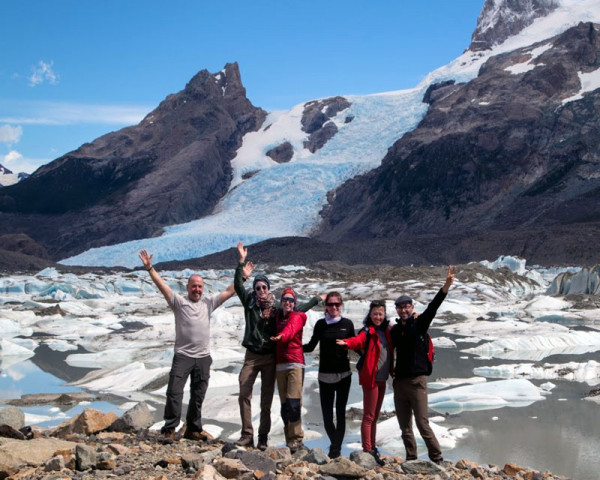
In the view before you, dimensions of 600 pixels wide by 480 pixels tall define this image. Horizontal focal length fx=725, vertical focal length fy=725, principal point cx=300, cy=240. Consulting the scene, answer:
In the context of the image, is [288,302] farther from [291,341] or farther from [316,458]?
[316,458]

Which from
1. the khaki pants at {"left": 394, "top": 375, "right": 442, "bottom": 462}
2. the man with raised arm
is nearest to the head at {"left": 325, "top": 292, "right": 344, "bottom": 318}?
the khaki pants at {"left": 394, "top": 375, "right": 442, "bottom": 462}

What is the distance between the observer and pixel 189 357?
568 centimetres

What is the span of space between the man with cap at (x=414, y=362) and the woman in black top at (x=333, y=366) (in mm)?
379

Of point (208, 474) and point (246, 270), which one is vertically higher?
point (246, 270)

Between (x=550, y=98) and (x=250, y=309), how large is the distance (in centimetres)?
7385

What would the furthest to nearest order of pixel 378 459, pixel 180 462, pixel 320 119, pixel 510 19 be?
pixel 510 19 → pixel 320 119 → pixel 378 459 → pixel 180 462

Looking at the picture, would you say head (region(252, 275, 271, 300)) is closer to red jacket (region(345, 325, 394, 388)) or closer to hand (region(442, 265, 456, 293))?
red jacket (region(345, 325, 394, 388))

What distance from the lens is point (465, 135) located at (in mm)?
72312

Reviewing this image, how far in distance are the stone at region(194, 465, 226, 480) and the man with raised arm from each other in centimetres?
144

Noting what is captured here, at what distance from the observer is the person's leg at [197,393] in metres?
5.67

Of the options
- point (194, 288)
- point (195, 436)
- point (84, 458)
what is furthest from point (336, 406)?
point (84, 458)

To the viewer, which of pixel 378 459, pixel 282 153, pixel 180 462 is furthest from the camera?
pixel 282 153

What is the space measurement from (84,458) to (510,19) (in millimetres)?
112401

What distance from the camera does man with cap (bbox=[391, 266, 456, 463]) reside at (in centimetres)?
533
